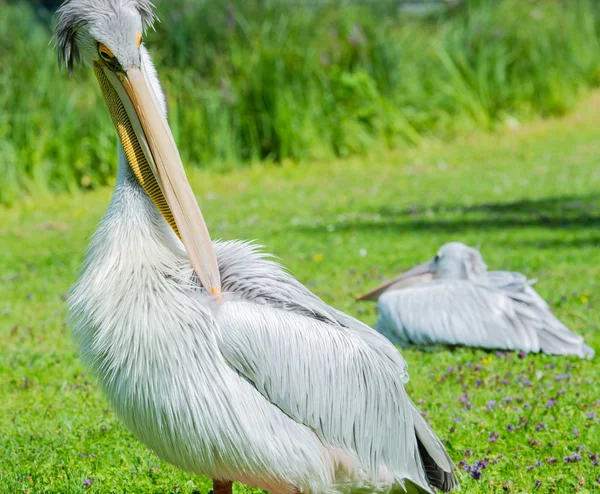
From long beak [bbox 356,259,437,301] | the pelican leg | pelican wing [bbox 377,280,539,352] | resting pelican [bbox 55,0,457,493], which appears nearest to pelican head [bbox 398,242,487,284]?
long beak [bbox 356,259,437,301]

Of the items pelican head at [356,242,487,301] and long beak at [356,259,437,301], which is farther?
long beak at [356,259,437,301]

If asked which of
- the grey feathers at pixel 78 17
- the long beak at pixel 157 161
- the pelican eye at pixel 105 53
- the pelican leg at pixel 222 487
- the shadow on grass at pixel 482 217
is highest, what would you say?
the grey feathers at pixel 78 17

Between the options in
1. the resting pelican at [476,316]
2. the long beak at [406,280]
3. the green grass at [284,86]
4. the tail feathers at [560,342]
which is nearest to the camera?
the tail feathers at [560,342]

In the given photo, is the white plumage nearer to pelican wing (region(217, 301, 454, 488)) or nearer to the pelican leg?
pelican wing (region(217, 301, 454, 488))

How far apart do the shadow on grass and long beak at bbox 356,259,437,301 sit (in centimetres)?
246

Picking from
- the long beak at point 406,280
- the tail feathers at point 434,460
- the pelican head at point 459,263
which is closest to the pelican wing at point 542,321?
the pelican head at point 459,263

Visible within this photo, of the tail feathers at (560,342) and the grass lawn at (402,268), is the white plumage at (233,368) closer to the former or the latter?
the grass lawn at (402,268)

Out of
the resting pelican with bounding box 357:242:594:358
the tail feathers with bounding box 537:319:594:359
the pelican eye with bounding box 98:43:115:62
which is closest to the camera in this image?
the pelican eye with bounding box 98:43:115:62

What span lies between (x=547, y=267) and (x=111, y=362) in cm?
492

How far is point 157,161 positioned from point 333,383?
0.97m

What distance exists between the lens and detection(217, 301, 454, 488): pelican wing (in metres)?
2.92

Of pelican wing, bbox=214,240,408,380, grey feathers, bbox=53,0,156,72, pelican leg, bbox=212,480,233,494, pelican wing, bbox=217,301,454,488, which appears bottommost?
pelican leg, bbox=212,480,233,494

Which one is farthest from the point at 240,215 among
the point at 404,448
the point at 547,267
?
the point at 404,448

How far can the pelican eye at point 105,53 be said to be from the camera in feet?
10.0
